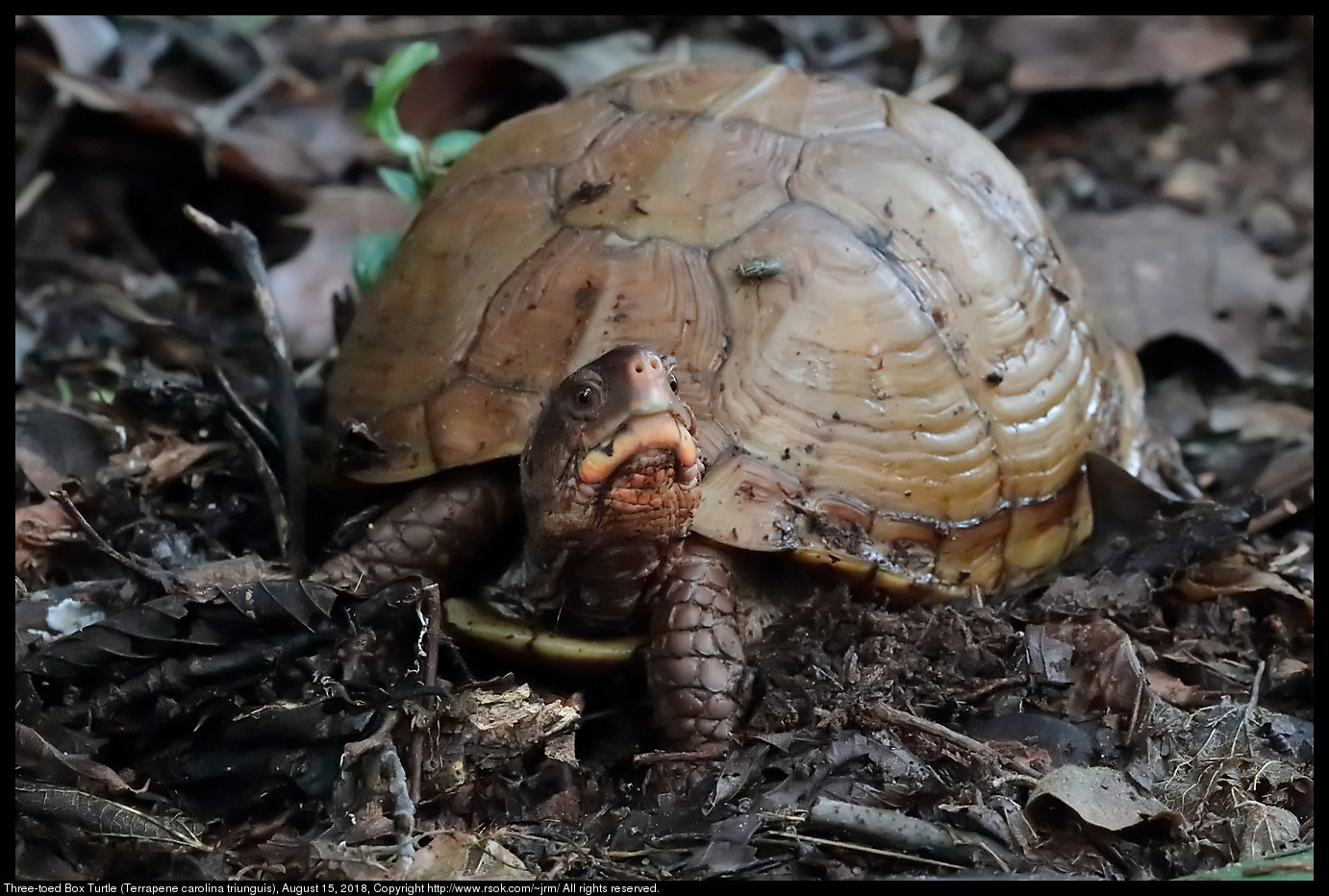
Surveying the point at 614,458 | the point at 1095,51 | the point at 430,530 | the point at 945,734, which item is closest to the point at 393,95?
the point at 430,530

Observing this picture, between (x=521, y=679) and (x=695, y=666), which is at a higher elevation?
(x=695, y=666)

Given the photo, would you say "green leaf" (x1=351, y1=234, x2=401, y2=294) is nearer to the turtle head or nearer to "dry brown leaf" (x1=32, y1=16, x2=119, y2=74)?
the turtle head

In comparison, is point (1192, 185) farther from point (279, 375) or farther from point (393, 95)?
point (279, 375)

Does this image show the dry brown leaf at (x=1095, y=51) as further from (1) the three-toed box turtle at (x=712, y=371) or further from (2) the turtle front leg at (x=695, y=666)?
(2) the turtle front leg at (x=695, y=666)

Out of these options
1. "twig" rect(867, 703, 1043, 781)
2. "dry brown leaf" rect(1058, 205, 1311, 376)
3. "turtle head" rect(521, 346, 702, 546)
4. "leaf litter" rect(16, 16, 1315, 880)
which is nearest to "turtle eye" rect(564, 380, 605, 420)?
"turtle head" rect(521, 346, 702, 546)

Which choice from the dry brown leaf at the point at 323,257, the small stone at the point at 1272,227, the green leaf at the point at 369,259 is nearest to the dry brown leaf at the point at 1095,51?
the small stone at the point at 1272,227
